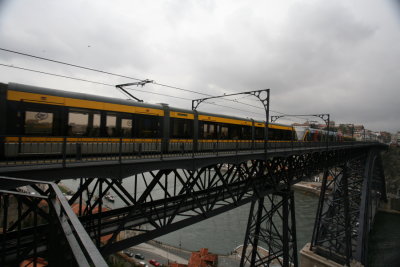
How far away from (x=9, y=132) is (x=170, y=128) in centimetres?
629

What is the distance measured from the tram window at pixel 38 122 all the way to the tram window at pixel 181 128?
5347mm

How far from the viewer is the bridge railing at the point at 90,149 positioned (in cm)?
562

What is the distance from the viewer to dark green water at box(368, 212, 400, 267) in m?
28.0

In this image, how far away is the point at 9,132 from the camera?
6141 mm

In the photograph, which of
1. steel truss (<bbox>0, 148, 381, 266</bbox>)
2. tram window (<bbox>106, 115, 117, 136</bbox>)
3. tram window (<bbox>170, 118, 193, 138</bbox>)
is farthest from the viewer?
tram window (<bbox>170, 118, 193, 138</bbox>)

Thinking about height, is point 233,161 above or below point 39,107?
below

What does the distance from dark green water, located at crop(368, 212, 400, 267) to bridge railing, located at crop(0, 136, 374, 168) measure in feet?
84.3

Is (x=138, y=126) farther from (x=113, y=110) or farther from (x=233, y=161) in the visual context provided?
(x=233, y=161)

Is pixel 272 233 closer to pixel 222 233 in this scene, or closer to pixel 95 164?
pixel 95 164

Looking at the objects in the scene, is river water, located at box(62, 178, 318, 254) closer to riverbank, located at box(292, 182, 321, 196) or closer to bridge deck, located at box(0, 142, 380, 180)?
riverbank, located at box(292, 182, 321, 196)

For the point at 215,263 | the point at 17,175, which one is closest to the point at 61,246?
the point at 17,175

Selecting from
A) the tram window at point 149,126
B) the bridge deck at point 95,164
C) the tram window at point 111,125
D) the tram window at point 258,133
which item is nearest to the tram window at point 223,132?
the tram window at point 258,133

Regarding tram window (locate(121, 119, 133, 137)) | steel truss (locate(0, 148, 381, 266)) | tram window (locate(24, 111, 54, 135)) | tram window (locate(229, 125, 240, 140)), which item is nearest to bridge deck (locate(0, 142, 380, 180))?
steel truss (locate(0, 148, 381, 266))

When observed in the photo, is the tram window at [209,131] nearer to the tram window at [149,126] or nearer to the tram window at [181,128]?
the tram window at [181,128]
